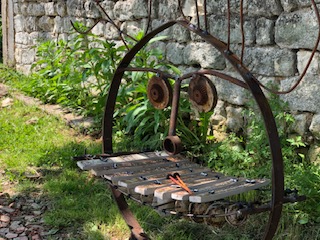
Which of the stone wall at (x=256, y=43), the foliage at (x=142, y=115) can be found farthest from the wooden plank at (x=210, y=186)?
the foliage at (x=142, y=115)

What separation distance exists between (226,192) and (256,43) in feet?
6.54

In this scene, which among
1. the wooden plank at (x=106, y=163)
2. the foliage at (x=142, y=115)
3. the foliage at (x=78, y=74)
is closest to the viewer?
the wooden plank at (x=106, y=163)

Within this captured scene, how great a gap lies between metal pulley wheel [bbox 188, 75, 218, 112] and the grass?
0.99m

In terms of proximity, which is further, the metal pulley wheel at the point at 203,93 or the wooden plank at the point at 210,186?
the metal pulley wheel at the point at 203,93

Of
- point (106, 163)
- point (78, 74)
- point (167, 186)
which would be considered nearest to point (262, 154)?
point (106, 163)

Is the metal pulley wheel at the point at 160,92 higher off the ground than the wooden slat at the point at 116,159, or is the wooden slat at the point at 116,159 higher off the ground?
the metal pulley wheel at the point at 160,92

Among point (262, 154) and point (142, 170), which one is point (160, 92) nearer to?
point (142, 170)

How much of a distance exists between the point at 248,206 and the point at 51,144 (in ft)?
9.69

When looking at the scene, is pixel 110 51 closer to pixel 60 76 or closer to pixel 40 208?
pixel 60 76

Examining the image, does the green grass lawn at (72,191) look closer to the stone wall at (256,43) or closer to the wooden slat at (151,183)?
the wooden slat at (151,183)

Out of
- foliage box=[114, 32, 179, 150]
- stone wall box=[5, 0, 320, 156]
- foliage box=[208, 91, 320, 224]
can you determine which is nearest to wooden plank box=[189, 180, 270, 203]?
foliage box=[208, 91, 320, 224]

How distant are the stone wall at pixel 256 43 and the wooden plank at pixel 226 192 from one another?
54.9 inches

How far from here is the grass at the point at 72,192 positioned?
310cm

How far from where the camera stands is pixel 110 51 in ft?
16.4
